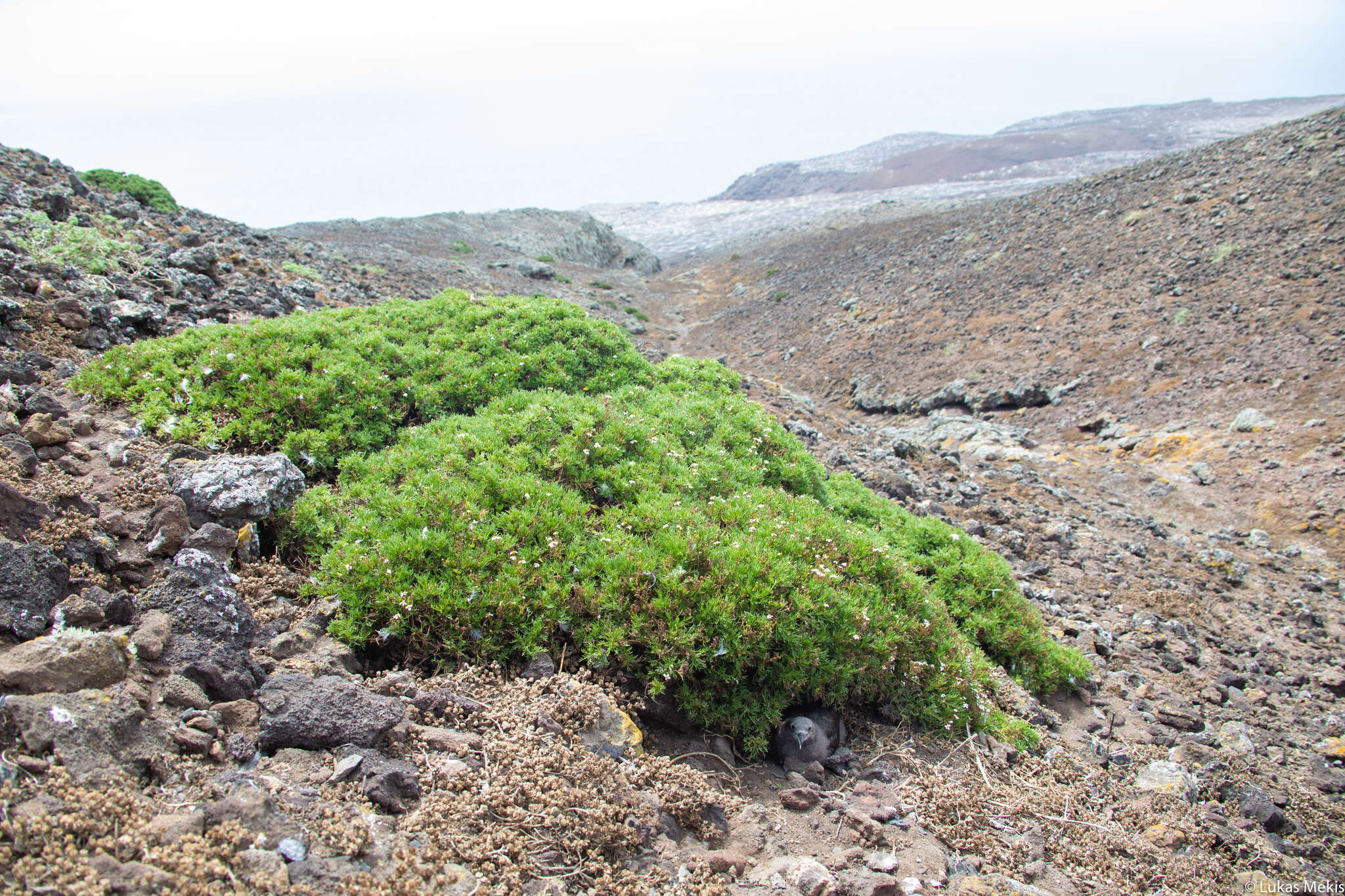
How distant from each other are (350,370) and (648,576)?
4299mm

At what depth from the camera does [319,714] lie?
3586mm

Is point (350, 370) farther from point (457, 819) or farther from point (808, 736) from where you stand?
point (808, 736)

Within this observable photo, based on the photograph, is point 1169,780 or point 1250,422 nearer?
point 1169,780

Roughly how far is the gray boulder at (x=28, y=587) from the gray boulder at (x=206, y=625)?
1.40 feet

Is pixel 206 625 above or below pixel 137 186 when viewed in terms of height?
below

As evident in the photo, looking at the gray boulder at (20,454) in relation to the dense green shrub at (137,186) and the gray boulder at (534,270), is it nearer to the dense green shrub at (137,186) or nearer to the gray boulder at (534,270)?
the dense green shrub at (137,186)

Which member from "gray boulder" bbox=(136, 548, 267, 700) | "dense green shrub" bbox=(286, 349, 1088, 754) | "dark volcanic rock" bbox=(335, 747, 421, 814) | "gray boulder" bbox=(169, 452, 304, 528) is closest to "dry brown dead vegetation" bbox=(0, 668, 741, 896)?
"dark volcanic rock" bbox=(335, 747, 421, 814)

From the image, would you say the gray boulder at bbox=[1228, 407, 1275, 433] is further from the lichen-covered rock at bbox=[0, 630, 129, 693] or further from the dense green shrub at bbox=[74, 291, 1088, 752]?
the lichen-covered rock at bbox=[0, 630, 129, 693]

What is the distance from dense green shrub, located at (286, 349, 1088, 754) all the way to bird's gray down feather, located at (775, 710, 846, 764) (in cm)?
13

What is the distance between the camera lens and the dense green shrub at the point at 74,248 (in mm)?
8242

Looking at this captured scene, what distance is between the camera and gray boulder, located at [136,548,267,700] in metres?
3.58

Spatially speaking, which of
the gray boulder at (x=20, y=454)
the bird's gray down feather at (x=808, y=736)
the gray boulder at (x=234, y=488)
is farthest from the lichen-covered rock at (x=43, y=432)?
the bird's gray down feather at (x=808, y=736)

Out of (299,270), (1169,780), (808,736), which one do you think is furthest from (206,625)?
(299,270)

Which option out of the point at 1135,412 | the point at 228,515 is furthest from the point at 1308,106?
the point at 228,515
